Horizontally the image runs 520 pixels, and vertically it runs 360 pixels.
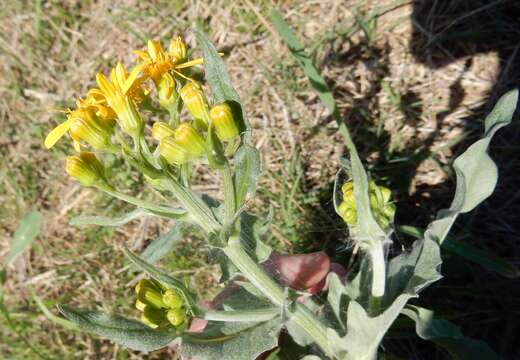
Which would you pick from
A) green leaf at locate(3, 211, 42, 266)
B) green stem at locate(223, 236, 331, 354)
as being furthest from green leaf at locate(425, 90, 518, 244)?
green leaf at locate(3, 211, 42, 266)

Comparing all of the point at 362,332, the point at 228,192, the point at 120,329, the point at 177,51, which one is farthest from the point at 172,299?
the point at 177,51

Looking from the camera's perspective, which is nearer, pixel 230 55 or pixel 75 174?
pixel 75 174

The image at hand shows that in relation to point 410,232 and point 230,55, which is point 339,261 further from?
point 230,55

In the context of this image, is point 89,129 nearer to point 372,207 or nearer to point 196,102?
point 196,102

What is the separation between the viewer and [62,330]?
3646 mm

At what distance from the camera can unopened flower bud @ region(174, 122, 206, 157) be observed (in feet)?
6.15

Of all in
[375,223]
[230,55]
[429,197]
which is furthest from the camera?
[230,55]

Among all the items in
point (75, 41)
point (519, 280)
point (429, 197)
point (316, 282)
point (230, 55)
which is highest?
point (75, 41)

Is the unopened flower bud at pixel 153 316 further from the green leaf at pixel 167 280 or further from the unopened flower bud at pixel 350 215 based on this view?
the unopened flower bud at pixel 350 215

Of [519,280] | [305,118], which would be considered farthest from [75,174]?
[519,280]

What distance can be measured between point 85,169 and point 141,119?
26cm

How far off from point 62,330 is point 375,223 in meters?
2.36

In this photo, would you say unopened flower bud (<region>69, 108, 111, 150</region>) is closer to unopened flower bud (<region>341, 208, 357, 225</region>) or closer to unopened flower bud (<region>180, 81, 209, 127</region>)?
unopened flower bud (<region>180, 81, 209, 127</region>)

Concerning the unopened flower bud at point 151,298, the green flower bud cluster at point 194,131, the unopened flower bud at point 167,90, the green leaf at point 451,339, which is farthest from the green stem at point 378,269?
the unopened flower bud at point 167,90
